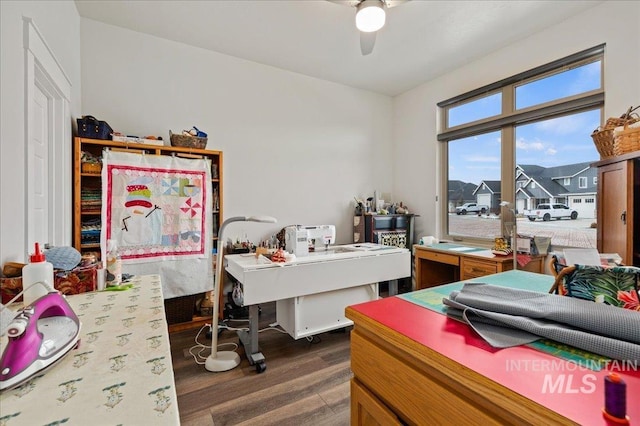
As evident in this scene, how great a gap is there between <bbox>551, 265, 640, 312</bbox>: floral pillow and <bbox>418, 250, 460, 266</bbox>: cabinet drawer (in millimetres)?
2191

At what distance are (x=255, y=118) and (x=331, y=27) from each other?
1304 mm

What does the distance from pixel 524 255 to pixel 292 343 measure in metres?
2.31

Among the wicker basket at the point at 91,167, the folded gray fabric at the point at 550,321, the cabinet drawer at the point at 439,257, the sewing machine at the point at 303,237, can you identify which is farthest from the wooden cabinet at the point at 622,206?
the wicker basket at the point at 91,167

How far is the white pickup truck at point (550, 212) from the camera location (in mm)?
2864

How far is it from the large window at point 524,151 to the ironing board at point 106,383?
2.61m

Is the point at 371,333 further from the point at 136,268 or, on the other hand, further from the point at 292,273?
the point at 136,268

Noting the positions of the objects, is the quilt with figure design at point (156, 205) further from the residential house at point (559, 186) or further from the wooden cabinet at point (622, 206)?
the residential house at point (559, 186)

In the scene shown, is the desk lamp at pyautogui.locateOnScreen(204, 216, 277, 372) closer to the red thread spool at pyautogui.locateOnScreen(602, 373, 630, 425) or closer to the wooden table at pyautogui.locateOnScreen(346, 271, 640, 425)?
the wooden table at pyautogui.locateOnScreen(346, 271, 640, 425)

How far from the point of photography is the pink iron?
0.65m

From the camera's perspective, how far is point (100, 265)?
5.01ft

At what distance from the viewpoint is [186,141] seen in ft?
9.39

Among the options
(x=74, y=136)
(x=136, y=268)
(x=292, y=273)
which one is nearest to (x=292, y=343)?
(x=292, y=273)

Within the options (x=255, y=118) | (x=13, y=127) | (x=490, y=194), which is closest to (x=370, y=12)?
(x=255, y=118)

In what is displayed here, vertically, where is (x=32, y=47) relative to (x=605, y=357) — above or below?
above
